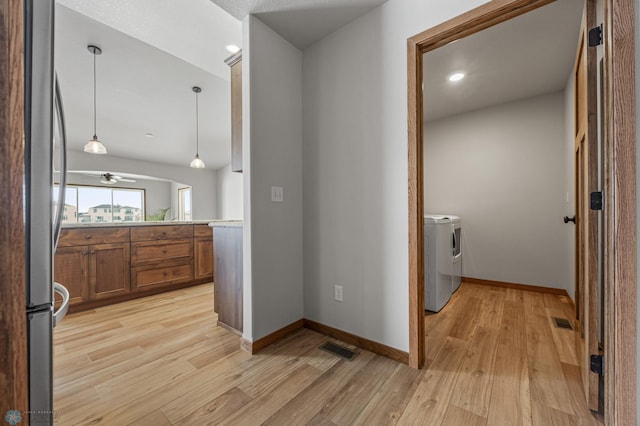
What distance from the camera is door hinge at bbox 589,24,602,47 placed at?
3.83 feet

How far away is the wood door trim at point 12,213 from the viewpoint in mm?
541

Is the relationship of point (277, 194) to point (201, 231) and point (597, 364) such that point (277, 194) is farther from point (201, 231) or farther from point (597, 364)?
point (201, 231)

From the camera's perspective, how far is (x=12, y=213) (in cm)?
55

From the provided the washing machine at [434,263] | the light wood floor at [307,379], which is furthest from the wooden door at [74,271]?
the washing machine at [434,263]

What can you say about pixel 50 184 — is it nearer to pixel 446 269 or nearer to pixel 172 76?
pixel 446 269

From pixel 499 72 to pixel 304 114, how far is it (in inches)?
81.4

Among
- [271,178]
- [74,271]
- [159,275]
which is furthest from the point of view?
[159,275]

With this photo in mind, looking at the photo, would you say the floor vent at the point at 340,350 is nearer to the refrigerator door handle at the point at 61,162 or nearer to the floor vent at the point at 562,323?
the refrigerator door handle at the point at 61,162

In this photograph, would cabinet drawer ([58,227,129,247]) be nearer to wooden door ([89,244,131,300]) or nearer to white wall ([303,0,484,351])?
wooden door ([89,244,131,300])

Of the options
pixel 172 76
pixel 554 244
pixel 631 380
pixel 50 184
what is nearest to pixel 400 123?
pixel 631 380

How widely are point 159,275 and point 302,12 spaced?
10.3 ft

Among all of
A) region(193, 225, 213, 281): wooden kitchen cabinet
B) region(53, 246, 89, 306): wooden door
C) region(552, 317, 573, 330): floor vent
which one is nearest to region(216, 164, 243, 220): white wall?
region(193, 225, 213, 281): wooden kitchen cabinet

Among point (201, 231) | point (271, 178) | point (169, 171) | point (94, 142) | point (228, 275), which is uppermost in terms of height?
point (169, 171)

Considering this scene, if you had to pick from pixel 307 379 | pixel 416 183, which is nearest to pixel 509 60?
pixel 416 183
